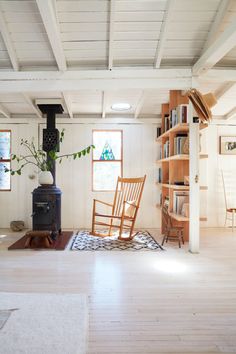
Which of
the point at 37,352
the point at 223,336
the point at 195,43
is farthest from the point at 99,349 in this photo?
the point at 195,43

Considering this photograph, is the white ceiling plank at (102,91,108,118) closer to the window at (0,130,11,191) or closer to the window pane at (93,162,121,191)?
the window pane at (93,162,121,191)

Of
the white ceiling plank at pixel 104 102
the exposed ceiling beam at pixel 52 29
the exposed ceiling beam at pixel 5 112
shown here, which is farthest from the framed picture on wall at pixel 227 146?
the exposed ceiling beam at pixel 5 112

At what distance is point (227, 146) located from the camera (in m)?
5.60

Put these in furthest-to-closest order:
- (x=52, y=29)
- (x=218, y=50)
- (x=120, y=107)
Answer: (x=120, y=107), (x=218, y=50), (x=52, y=29)

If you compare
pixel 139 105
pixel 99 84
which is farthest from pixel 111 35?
pixel 139 105

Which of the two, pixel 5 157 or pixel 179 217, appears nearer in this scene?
pixel 179 217

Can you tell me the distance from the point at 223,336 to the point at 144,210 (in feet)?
12.8

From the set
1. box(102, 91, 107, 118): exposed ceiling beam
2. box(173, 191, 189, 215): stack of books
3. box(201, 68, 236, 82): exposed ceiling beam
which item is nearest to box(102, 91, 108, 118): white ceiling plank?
box(102, 91, 107, 118): exposed ceiling beam

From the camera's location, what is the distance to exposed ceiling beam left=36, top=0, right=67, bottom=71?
2.46 metres

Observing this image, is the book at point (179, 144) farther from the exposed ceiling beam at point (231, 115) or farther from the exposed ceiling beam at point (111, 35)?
the exposed ceiling beam at point (231, 115)

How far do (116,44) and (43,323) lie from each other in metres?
2.97

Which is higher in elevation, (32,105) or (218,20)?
(218,20)

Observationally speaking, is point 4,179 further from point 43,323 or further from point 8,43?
point 43,323

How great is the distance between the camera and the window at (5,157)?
18.1 feet
